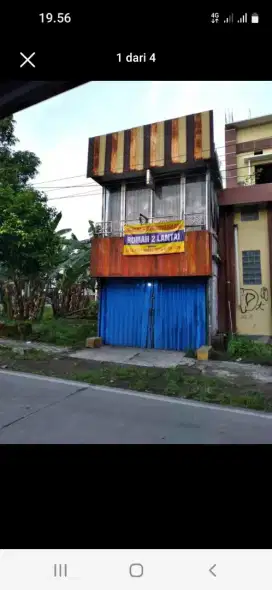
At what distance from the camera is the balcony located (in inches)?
324

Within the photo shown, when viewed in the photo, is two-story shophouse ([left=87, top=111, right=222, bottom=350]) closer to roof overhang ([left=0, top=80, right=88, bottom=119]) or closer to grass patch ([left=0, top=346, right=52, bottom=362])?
grass patch ([left=0, top=346, right=52, bottom=362])

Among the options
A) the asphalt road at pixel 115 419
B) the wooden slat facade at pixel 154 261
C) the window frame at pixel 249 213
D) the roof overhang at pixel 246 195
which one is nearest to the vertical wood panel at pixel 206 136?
the wooden slat facade at pixel 154 261

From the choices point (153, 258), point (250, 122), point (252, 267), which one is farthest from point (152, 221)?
point (250, 122)

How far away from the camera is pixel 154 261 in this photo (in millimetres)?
8766

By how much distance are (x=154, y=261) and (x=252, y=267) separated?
3689mm

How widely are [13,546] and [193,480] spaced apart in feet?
2.22

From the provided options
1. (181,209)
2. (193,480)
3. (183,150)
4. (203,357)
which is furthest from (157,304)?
(193,480)

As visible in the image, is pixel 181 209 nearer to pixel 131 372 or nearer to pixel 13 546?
pixel 131 372

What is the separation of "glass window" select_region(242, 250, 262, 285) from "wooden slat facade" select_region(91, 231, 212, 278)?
2799 mm

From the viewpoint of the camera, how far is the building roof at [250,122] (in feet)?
44.2

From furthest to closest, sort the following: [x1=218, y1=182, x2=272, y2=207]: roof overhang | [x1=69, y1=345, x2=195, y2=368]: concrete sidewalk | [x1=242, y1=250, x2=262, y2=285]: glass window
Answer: [x1=242, y1=250, x2=262, y2=285]: glass window
[x1=218, y1=182, x2=272, y2=207]: roof overhang
[x1=69, y1=345, x2=195, y2=368]: concrete sidewalk

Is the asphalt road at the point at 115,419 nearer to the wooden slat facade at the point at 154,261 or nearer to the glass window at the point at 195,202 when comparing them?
the wooden slat facade at the point at 154,261
